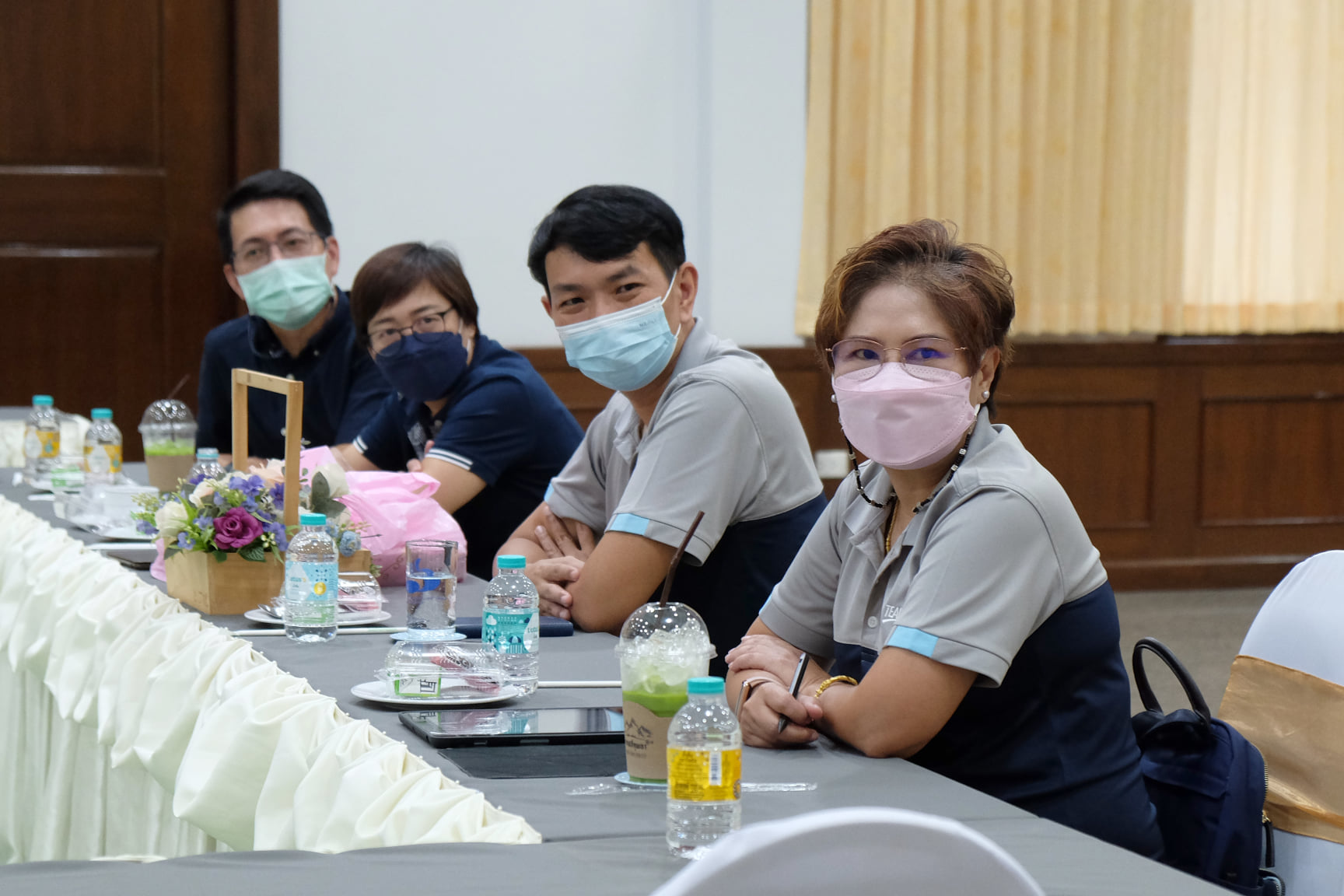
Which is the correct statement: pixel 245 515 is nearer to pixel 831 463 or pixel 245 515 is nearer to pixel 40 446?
pixel 40 446

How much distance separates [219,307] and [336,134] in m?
0.82

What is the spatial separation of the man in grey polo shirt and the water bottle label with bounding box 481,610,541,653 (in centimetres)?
41

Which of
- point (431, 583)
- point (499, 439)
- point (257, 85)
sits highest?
point (257, 85)

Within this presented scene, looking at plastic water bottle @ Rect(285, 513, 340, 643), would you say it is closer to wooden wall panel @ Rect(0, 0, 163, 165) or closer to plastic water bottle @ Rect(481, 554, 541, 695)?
plastic water bottle @ Rect(481, 554, 541, 695)

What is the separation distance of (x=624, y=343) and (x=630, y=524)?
0.30 metres

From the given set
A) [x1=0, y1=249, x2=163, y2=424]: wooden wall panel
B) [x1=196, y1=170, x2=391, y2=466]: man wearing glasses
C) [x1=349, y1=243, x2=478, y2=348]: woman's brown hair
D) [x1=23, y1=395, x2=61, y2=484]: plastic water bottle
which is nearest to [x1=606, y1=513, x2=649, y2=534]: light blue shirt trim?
[x1=349, y1=243, x2=478, y2=348]: woman's brown hair

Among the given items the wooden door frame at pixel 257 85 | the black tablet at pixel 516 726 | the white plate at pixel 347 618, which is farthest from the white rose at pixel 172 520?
the wooden door frame at pixel 257 85

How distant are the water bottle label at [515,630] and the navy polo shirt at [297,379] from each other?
5.98ft

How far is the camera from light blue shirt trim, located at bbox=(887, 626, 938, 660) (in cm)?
143

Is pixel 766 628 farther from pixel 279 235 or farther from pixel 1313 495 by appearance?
pixel 1313 495

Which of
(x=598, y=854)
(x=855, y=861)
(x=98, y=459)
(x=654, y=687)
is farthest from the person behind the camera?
(x=98, y=459)

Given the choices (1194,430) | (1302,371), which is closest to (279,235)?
(1194,430)

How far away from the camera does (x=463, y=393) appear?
2971 mm

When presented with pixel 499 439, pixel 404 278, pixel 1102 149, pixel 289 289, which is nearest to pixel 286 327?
pixel 289 289
